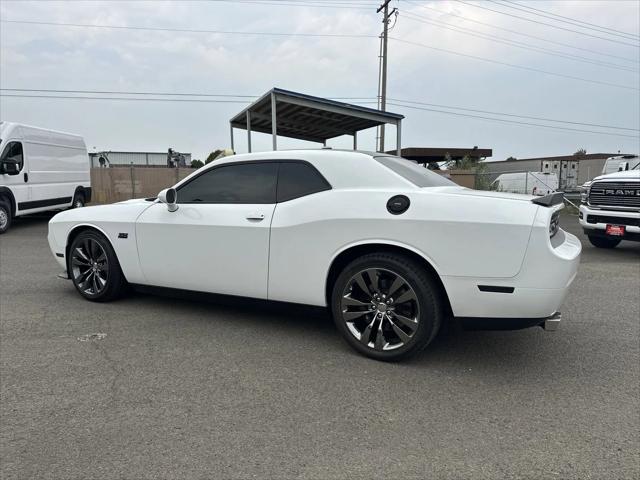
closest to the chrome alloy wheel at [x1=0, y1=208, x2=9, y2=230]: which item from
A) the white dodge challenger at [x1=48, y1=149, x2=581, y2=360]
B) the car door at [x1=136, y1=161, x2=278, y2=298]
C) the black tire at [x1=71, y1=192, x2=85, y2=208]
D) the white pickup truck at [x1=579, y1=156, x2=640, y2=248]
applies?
the black tire at [x1=71, y1=192, x2=85, y2=208]

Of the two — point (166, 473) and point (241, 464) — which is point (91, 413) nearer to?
point (166, 473)

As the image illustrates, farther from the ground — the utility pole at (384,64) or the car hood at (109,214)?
the utility pole at (384,64)

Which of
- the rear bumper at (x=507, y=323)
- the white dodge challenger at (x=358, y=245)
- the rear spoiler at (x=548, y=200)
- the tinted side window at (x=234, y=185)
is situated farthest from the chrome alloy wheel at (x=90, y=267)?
the rear spoiler at (x=548, y=200)

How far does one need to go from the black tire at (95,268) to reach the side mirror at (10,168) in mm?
7293

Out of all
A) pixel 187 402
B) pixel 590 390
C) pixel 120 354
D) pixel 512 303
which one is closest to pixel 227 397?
pixel 187 402

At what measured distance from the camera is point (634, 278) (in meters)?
6.68

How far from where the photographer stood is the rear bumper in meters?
3.19

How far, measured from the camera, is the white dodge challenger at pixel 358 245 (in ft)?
10.2

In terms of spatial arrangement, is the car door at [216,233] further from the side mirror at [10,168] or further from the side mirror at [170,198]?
the side mirror at [10,168]

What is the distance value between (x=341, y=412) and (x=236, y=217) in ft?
6.27

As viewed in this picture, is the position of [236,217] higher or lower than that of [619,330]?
higher

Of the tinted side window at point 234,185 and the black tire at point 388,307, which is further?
the tinted side window at point 234,185

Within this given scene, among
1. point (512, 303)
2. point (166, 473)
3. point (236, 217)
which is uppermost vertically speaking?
point (236, 217)

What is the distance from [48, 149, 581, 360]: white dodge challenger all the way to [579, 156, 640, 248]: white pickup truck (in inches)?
216
